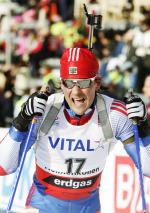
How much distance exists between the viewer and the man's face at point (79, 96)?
4086 mm

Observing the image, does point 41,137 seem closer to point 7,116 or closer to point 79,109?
point 79,109

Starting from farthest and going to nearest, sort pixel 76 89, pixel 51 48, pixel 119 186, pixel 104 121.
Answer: pixel 51 48 < pixel 119 186 < pixel 104 121 < pixel 76 89

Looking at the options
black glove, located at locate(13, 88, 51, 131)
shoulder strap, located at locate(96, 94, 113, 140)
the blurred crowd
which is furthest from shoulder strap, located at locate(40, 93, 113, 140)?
the blurred crowd

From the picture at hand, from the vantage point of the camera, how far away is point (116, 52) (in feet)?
40.7

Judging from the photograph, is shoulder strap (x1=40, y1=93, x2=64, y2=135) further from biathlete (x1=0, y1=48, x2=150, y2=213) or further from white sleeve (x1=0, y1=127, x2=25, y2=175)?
white sleeve (x1=0, y1=127, x2=25, y2=175)

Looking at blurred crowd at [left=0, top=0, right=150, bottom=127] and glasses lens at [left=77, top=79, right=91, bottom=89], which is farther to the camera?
blurred crowd at [left=0, top=0, right=150, bottom=127]

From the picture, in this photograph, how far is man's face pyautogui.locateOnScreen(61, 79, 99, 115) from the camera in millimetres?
4086

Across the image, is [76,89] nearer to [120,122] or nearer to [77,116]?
[77,116]

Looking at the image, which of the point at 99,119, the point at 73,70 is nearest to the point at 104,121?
the point at 99,119

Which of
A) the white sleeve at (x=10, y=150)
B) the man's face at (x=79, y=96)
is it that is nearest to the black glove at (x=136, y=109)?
the man's face at (x=79, y=96)

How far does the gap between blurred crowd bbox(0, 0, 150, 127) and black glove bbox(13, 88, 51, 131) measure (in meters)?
5.49

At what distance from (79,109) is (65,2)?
11275mm

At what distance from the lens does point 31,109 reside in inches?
163

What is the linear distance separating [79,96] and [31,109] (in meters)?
0.36
